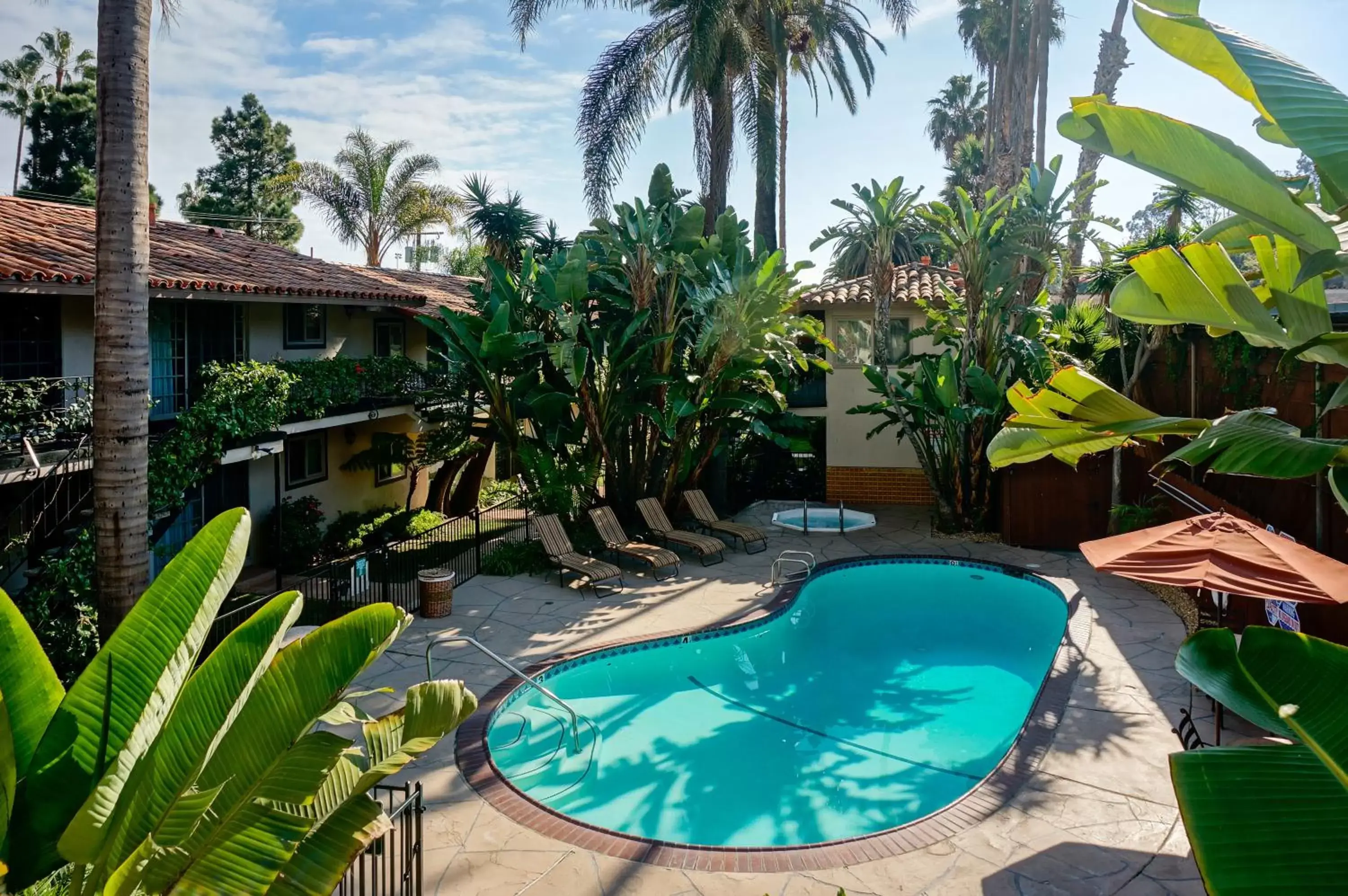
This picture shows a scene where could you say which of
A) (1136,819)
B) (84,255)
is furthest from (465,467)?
(1136,819)

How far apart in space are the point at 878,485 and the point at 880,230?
759 cm

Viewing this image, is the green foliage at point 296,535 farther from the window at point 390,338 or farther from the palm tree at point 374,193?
the palm tree at point 374,193

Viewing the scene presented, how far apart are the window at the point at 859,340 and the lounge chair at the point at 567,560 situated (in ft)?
33.6

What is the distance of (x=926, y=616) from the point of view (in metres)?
15.2

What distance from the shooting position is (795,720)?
432 inches

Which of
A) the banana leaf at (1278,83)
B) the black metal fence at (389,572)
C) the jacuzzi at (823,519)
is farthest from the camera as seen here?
the jacuzzi at (823,519)

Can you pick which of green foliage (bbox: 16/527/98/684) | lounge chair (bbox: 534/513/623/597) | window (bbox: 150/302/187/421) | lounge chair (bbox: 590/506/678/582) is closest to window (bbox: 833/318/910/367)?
lounge chair (bbox: 590/506/678/582)

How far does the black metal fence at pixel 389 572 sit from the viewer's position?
12977mm

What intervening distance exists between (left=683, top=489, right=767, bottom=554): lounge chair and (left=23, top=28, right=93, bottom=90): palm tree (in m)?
42.6

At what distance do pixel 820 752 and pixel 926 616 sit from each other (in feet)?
19.4

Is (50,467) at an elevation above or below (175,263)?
below

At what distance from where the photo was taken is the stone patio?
260 inches

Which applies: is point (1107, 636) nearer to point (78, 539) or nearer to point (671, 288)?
point (671, 288)

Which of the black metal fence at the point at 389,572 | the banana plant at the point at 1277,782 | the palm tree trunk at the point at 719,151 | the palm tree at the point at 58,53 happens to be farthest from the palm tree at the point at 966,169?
the palm tree at the point at 58,53
